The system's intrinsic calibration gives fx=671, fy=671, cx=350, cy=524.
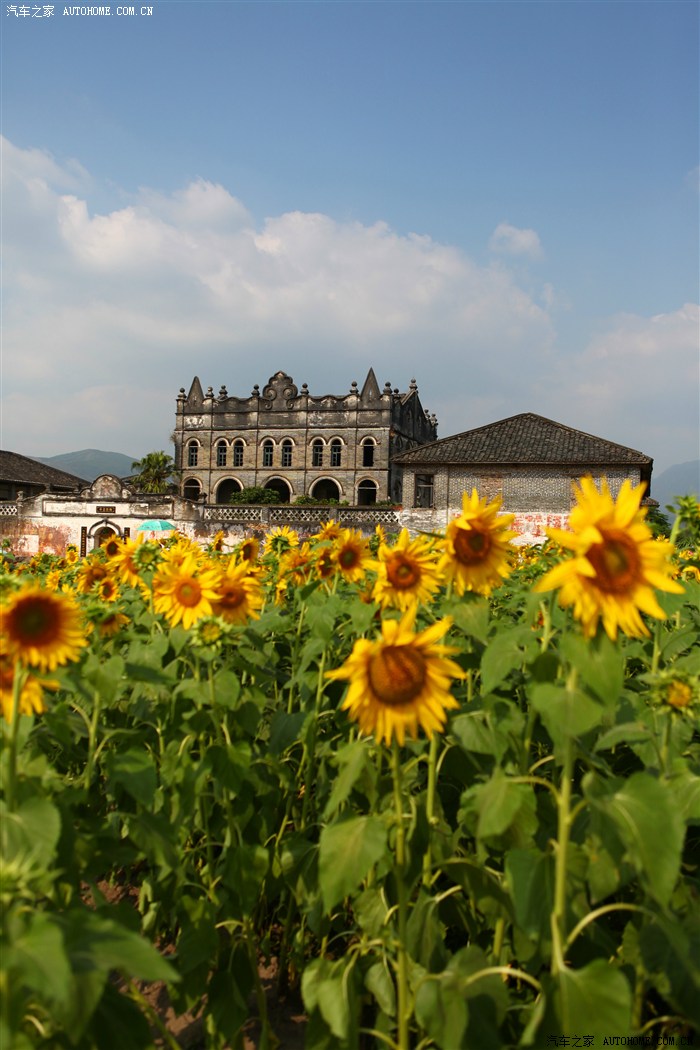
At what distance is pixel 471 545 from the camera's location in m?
2.03

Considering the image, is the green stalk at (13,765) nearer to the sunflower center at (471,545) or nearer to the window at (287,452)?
the sunflower center at (471,545)

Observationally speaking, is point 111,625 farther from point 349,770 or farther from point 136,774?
point 349,770

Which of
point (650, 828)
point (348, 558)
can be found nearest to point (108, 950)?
point (650, 828)

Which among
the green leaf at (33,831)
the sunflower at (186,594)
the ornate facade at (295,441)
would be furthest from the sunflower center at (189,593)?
the ornate facade at (295,441)

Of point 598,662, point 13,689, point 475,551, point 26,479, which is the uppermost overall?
point 26,479

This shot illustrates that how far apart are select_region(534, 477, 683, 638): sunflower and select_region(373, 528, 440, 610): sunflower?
81cm

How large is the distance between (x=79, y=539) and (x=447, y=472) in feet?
45.3

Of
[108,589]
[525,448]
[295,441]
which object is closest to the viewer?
[108,589]

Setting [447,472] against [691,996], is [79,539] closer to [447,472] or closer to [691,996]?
[447,472]

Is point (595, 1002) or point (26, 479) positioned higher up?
point (26, 479)

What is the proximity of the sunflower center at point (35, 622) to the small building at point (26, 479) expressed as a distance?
1350 inches

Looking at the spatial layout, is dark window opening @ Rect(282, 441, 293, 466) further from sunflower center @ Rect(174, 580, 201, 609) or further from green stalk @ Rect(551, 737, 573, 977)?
green stalk @ Rect(551, 737, 573, 977)

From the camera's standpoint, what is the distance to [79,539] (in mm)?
25062

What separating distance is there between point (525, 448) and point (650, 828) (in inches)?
870
